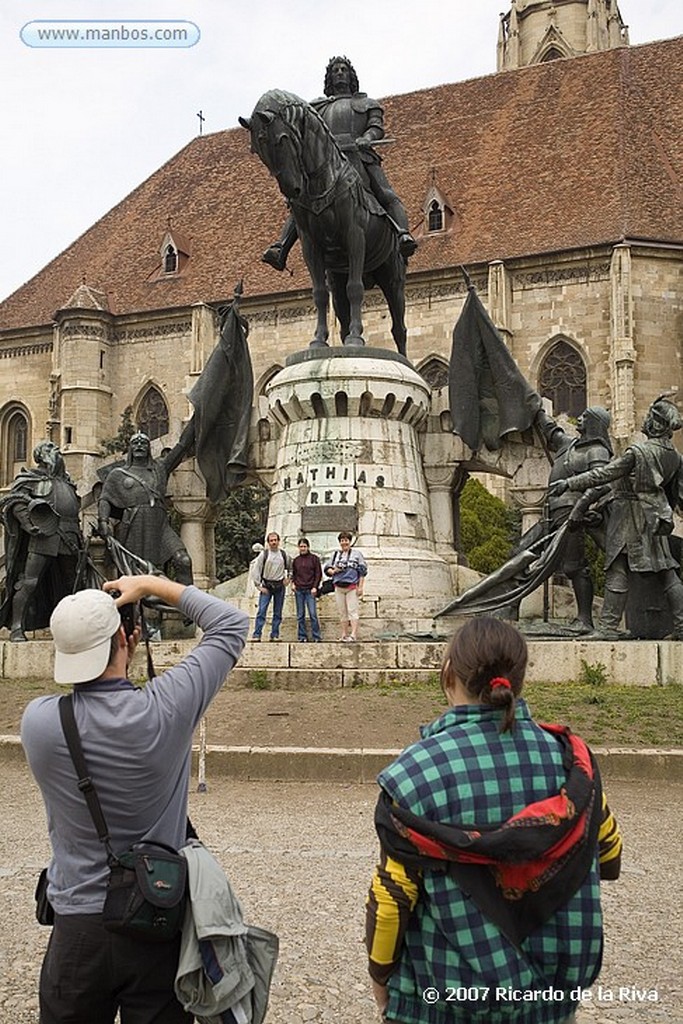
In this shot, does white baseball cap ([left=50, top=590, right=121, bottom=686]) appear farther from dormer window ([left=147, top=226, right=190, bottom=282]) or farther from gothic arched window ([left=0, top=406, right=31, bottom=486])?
gothic arched window ([left=0, top=406, right=31, bottom=486])

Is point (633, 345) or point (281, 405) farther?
point (633, 345)

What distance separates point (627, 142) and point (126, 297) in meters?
18.5

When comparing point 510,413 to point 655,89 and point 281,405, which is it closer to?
point 281,405

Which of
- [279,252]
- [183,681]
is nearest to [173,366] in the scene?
[279,252]

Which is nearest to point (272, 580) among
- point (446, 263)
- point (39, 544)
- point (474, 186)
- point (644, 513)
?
point (39, 544)

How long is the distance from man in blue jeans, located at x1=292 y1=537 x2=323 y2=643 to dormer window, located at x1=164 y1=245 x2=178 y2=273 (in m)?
30.6

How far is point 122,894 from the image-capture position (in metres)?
2.39

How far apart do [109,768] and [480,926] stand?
86 centimetres

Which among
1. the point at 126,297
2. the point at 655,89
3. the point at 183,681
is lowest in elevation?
the point at 183,681

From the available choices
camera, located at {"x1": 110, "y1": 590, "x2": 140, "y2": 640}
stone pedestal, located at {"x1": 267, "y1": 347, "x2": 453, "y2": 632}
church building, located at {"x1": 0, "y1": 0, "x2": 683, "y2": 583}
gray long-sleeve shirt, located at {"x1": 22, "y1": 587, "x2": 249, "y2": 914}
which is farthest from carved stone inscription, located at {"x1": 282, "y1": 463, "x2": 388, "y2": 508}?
church building, located at {"x1": 0, "y1": 0, "x2": 683, "y2": 583}

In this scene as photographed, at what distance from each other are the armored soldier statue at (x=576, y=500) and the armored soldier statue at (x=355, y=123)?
3762 millimetres

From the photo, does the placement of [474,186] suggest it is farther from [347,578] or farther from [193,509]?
[347,578]

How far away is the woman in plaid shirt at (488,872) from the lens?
7.20ft

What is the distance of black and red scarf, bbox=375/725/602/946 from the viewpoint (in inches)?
85.5
